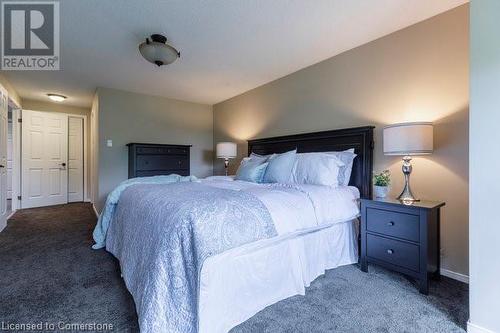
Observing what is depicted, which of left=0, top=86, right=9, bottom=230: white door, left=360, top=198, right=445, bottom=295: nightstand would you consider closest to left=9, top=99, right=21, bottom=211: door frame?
left=0, top=86, right=9, bottom=230: white door

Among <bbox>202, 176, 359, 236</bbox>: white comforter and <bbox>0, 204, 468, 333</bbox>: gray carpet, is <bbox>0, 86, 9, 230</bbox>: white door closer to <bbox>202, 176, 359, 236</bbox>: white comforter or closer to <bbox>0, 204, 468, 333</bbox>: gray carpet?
<bbox>0, 204, 468, 333</bbox>: gray carpet

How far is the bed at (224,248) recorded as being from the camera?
1277mm

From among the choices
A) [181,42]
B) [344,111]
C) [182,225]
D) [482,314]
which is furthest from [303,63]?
[482,314]

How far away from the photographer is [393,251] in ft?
6.45

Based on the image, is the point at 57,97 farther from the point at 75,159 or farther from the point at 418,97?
the point at 418,97

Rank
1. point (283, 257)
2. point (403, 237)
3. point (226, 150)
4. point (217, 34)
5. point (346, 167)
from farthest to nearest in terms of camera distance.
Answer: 1. point (226, 150)
2. point (346, 167)
3. point (217, 34)
4. point (403, 237)
5. point (283, 257)

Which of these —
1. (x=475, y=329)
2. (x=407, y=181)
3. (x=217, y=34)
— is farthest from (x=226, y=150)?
(x=475, y=329)

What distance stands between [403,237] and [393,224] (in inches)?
4.6

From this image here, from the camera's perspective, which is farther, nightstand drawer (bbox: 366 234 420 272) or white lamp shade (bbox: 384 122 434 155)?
white lamp shade (bbox: 384 122 434 155)

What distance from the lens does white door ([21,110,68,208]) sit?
16.2ft

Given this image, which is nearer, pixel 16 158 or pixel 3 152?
pixel 3 152

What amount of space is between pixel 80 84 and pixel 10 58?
97 centimetres

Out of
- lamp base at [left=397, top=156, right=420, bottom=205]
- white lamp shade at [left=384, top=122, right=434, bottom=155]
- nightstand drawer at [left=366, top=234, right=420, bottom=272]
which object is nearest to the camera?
nightstand drawer at [left=366, top=234, right=420, bottom=272]

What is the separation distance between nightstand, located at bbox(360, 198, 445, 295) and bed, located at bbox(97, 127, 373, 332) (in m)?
0.20
